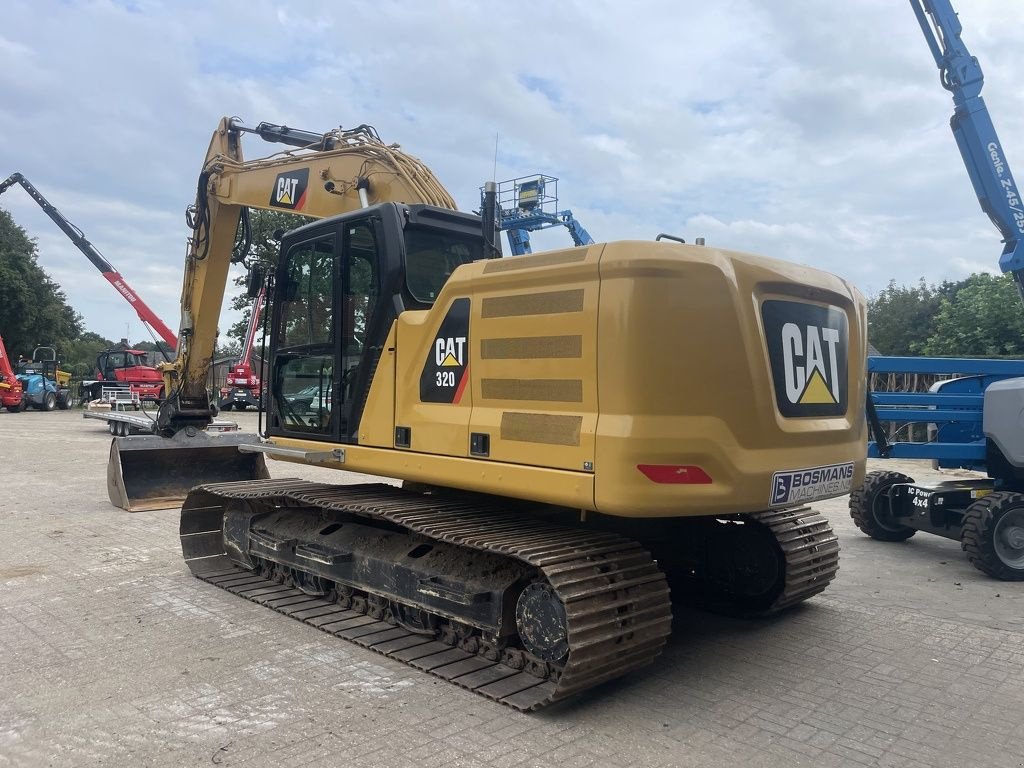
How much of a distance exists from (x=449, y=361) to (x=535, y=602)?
54.8 inches

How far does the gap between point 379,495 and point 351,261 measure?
5.24ft

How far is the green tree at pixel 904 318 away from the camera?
39.2 meters

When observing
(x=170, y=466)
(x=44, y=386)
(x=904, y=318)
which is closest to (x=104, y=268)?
(x=44, y=386)

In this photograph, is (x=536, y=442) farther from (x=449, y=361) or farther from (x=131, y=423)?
(x=131, y=423)

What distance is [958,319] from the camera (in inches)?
1032

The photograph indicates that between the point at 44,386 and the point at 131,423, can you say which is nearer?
the point at 131,423

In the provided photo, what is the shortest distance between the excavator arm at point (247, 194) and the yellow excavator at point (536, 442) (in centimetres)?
144

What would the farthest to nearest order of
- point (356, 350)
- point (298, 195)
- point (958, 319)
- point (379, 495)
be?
point (958, 319) < point (298, 195) < point (379, 495) < point (356, 350)

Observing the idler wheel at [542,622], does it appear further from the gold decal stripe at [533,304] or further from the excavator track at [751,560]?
the excavator track at [751,560]

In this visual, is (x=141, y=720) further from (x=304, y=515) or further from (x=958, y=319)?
(x=958, y=319)

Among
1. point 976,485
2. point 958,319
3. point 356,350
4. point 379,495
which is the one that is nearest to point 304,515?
point 379,495

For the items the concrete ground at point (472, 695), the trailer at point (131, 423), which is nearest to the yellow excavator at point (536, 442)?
the concrete ground at point (472, 695)

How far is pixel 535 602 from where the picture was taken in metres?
4.07

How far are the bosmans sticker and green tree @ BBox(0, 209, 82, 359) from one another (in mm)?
41025
